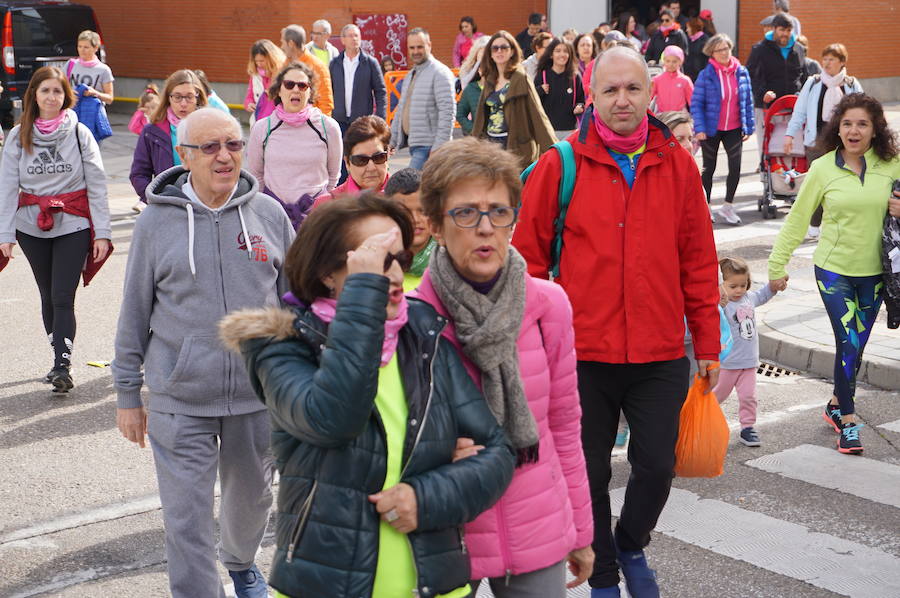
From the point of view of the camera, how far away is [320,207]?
3.04 meters

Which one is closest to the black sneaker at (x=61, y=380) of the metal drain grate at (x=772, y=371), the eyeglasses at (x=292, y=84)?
the eyeglasses at (x=292, y=84)

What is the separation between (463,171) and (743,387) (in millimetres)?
4121

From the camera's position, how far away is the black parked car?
78.6ft

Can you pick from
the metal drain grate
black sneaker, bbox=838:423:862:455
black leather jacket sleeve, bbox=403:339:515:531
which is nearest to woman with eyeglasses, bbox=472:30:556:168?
the metal drain grate

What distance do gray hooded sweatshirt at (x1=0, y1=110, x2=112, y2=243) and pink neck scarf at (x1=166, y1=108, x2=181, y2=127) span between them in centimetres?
50

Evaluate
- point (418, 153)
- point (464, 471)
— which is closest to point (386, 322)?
point (464, 471)

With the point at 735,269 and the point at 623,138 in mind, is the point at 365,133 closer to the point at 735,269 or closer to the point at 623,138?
the point at 623,138

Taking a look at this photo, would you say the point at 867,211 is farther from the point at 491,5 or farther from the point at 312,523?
the point at 491,5

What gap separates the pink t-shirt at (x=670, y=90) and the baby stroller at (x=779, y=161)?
146cm

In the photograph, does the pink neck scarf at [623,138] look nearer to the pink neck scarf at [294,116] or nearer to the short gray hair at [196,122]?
the short gray hair at [196,122]

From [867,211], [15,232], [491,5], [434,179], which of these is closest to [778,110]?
[867,211]

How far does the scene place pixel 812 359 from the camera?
8.73 metres

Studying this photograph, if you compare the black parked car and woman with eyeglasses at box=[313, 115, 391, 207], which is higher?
the black parked car

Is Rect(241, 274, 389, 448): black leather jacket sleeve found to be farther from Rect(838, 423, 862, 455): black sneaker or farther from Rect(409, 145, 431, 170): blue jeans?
Rect(409, 145, 431, 170): blue jeans
